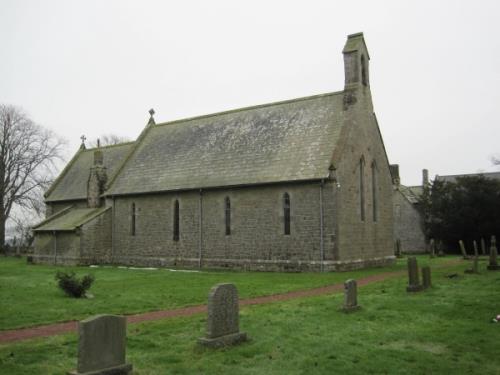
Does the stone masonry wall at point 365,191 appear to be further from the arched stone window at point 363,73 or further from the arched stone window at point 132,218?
the arched stone window at point 132,218

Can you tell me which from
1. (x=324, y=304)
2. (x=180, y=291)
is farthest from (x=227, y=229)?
(x=324, y=304)

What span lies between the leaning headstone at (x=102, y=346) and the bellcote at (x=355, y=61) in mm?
25734

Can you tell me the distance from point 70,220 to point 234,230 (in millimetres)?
14889

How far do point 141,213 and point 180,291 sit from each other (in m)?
18.3

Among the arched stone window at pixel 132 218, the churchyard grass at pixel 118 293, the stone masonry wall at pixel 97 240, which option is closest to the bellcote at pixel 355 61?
the churchyard grass at pixel 118 293

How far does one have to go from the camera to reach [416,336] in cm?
1120

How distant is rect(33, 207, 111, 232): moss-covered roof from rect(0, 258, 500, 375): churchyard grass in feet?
82.1

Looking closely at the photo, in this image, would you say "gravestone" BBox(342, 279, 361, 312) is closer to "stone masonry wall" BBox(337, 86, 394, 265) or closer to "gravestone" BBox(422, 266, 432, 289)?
"gravestone" BBox(422, 266, 432, 289)

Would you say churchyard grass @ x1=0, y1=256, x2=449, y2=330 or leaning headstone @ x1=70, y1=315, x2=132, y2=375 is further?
churchyard grass @ x1=0, y1=256, x2=449, y2=330

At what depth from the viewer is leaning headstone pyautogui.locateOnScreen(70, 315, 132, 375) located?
7895 mm

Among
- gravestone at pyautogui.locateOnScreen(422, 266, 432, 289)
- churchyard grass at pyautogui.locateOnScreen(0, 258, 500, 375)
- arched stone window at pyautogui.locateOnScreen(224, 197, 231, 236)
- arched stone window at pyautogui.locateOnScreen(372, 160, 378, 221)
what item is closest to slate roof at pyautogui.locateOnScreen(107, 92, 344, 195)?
arched stone window at pyautogui.locateOnScreen(224, 197, 231, 236)

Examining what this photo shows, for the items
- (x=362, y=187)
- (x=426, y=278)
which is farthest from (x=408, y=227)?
(x=426, y=278)

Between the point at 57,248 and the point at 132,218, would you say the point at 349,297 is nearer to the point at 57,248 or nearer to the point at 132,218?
the point at 132,218

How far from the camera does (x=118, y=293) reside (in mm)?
19062
